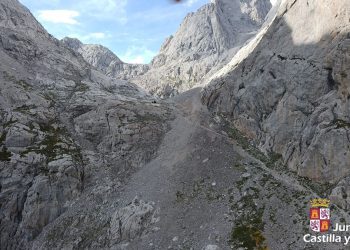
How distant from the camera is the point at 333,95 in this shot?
45.5 meters

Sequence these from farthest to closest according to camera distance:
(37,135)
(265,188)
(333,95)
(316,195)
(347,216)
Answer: (37,135), (333,95), (265,188), (316,195), (347,216)

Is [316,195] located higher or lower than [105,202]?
higher

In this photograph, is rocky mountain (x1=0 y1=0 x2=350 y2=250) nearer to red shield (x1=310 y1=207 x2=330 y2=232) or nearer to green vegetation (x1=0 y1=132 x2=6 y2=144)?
green vegetation (x1=0 y1=132 x2=6 y2=144)

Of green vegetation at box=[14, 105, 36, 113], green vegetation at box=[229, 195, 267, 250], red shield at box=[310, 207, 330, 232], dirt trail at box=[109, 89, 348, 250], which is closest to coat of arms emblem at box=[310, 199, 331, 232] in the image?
red shield at box=[310, 207, 330, 232]

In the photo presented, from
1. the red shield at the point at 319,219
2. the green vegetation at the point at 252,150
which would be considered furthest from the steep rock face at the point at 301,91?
the red shield at the point at 319,219

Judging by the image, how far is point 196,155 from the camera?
52.0 metres

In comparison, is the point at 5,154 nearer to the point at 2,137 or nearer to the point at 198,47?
the point at 2,137

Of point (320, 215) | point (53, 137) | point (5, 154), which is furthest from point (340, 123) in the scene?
point (5, 154)

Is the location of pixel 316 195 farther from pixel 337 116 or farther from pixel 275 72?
pixel 275 72

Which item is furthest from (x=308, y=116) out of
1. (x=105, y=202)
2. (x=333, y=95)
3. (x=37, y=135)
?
(x=37, y=135)

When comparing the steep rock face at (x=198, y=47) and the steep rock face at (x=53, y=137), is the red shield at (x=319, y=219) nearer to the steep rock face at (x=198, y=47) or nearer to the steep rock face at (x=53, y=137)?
the steep rock face at (x=53, y=137)

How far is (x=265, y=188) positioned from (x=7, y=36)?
7085cm

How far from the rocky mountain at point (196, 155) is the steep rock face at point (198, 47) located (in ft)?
296

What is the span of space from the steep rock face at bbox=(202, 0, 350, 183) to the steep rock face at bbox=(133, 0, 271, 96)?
89661 millimetres
